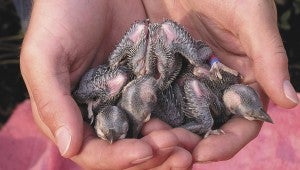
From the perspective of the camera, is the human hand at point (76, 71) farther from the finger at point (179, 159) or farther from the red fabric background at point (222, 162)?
the red fabric background at point (222, 162)

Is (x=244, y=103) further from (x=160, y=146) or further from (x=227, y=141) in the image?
(x=160, y=146)

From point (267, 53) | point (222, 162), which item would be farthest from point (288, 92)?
point (222, 162)

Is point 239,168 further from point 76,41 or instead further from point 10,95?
point 10,95

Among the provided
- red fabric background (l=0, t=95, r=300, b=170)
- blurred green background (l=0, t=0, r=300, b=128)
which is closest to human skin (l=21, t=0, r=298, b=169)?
red fabric background (l=0, t=95, r=300, b=170)

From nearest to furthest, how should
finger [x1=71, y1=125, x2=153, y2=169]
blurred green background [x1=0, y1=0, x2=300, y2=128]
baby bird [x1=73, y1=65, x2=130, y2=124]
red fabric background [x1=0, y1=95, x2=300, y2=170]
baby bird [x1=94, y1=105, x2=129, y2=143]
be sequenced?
finger [x1=71, y1=125, x2=153, y2=169]
baby bird [x1=94, y1=105, x2=129, y2=143]
baby bird [x1=73, y1=65, x2=130, y2=124]
red fabric background [x1=0, y1=95, x2=300, y2=170]
blurred green background [x1=0, y1=0, x2=300, y2=128]

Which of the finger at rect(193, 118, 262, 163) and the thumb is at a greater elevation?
the thumb

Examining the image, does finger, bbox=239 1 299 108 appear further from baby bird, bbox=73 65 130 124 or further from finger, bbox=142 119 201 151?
baby bird, bbox=73 65 130 124

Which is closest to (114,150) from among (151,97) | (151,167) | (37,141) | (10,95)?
(151,167)
